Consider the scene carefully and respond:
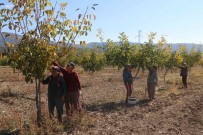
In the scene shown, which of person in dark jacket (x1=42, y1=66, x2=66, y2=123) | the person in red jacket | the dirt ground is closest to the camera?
person in dark jacket (x1=42, y1=66, x2=66, y2=123)

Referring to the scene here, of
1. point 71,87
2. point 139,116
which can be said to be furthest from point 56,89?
point 139,116

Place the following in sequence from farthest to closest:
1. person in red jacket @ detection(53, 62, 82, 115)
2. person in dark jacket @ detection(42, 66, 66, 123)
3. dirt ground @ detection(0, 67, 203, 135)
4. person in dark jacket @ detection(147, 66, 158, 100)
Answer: person in dark jacket @ detection(147, 66, 158, 100), person in red jacket @ detection(53, 62, 82, 115), dirt ground @ detection(0, 67, 203, 135), person in dark jacket @ detection(42, 66, 66, 123)

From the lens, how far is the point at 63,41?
332 inches

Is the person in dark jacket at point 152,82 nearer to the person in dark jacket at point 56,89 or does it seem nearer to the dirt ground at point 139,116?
the dirt ground at point 139,116

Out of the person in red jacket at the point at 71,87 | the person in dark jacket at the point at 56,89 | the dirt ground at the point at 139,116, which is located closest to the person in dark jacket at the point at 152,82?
the dirt ground at the point at 139,116

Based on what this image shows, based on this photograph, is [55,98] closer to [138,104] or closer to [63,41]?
[63,41]

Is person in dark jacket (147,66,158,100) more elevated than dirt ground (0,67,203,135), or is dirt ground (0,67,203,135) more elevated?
person in dark jacket (147,66,158,100)

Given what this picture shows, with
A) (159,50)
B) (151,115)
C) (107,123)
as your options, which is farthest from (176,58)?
(107,123)

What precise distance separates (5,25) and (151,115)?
618 centimetres

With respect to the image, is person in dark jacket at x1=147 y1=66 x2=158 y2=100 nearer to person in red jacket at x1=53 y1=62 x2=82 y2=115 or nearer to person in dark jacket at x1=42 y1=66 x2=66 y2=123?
person in red jacket at x1=53 y1=62 x2=82 y2=115

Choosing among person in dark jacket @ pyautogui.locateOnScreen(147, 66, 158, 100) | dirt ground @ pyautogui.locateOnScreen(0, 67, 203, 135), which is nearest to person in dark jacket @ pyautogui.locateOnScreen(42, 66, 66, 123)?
dirt ground @ pyautogui.locateOnScreen(0, 67, 203, 135)

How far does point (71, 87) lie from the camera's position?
9.96 metres

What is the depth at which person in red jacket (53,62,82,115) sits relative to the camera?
9766 millimetres

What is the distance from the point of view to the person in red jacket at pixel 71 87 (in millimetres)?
9766
